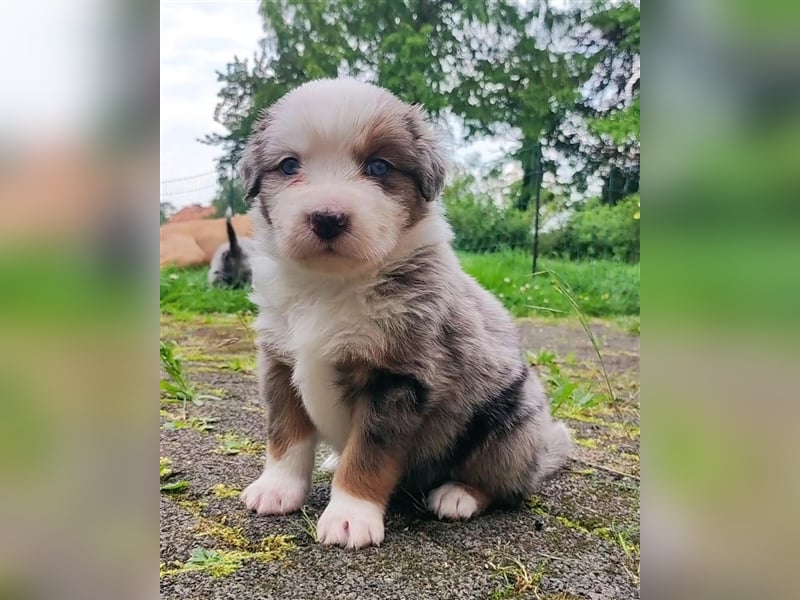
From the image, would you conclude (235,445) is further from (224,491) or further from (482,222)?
(482,222)

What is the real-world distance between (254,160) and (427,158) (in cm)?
49

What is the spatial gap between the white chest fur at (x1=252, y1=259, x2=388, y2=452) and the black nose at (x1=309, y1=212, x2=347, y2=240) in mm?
221

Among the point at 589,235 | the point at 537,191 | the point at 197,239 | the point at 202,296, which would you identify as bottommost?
the point at 202,296

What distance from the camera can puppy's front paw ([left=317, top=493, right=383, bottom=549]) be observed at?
1.61 m

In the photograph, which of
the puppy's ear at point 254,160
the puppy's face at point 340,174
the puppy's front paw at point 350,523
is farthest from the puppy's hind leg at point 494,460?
the puppy's ear at point 254,160

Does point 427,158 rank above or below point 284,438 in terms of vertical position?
above

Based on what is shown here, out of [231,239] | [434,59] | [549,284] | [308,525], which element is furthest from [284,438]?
[434,59]

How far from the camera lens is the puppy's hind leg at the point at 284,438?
185 centimetres

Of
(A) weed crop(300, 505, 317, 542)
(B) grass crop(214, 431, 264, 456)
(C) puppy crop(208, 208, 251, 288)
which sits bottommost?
(B) grass crop(214, 431, 264, 456)

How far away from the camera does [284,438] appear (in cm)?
192

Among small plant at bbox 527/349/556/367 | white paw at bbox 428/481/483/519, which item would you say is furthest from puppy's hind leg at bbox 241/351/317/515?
small plant at bbox 527/349/556/367

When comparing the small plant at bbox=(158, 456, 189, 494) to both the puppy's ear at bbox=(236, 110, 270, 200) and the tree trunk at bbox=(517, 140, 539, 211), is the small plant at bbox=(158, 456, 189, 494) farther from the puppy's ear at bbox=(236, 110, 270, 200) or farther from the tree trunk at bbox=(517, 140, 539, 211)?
the tree trunk at bbox=(517, 140, 539, 211)

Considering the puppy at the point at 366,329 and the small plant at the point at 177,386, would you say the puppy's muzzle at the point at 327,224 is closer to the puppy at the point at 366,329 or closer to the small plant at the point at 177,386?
the puppy at the point at 366,329
